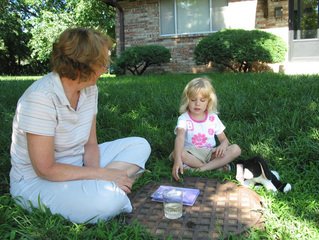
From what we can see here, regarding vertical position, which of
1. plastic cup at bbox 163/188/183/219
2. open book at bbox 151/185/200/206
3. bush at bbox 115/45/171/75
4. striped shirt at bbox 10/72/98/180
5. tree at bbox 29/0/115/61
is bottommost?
open book at bbox 151/185/200/206

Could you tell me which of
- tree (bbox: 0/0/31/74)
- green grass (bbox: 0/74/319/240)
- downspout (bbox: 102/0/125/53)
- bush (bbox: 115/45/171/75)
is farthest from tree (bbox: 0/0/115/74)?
green grass (bbox: 0/74/319/240)

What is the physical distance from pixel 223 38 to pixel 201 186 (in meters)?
7.92

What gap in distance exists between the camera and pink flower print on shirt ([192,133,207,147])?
11.5 ft

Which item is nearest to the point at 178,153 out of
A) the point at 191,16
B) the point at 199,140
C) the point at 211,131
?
the point at 199,140

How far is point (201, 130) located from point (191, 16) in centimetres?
978

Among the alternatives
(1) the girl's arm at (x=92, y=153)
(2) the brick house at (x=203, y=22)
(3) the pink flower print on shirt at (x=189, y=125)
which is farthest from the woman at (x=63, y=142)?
(2) the brick house at (x=203, y=22)

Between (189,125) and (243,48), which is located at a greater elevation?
(243,48)

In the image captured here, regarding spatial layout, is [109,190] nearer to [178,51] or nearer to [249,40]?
[249,40]

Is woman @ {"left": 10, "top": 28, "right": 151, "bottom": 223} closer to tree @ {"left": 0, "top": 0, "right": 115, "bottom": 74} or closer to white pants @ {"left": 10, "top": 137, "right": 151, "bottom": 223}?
white pants @ {"left": 10, "top": 137, "right": 151, "bottom": 223}

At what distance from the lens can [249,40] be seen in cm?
1019

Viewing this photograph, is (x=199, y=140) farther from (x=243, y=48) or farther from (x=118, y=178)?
(x=243, y=48)

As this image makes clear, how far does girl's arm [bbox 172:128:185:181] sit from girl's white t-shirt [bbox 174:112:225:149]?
0.10 m

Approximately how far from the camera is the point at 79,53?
7.51 ft

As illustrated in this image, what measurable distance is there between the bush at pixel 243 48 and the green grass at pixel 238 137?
4057 millimetres
